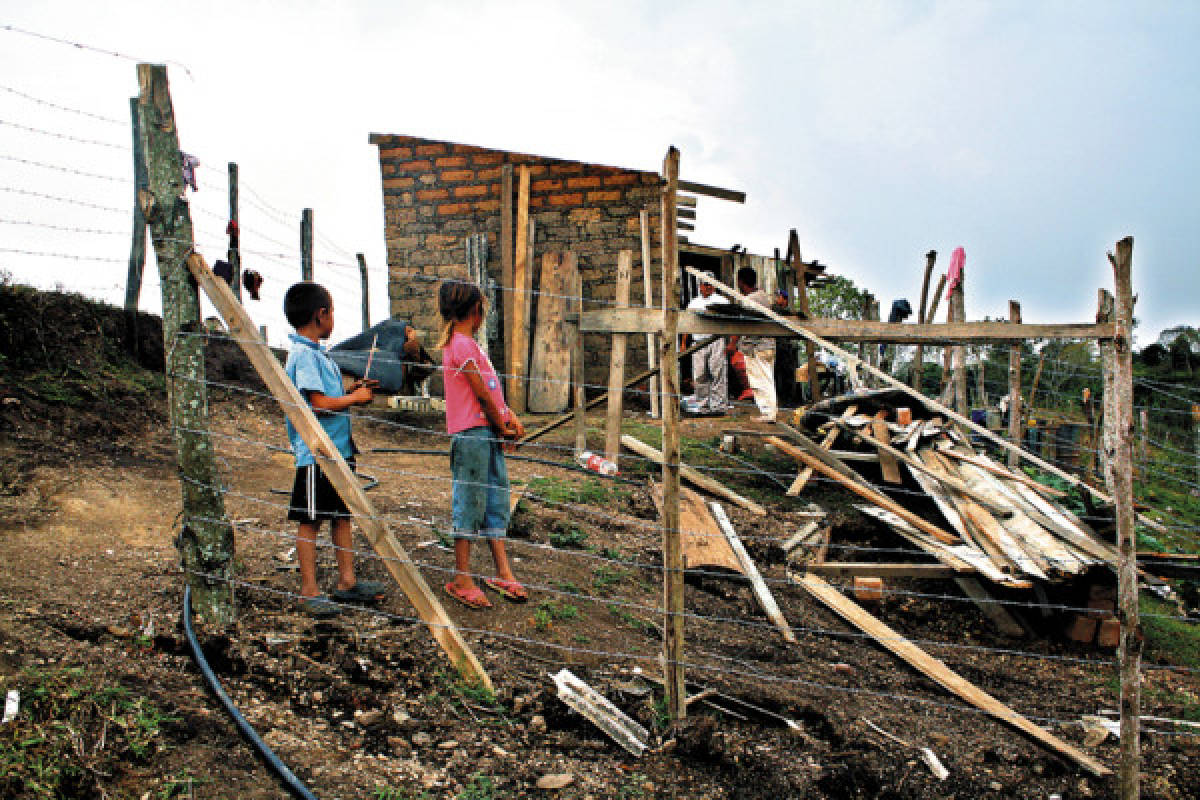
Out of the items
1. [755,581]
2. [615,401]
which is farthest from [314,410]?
A: [615,401]

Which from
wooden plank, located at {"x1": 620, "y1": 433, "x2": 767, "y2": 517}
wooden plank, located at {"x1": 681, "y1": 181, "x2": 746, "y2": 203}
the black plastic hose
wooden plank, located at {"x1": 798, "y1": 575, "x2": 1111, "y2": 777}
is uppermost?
wooden plank, located at {"x1": 681, "y1": 181, "x2": 746, "y2": 203}

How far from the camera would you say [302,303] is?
339cm

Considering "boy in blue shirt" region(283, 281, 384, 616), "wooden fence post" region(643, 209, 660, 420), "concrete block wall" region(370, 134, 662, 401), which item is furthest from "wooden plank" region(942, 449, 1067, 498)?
"boy in blue shirt" region(283, 281, 384, 616)

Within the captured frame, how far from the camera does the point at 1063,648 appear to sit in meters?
5.33

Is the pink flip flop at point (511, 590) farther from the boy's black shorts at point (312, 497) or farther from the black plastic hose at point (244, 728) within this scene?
the black plastic hose at point (244, 728)

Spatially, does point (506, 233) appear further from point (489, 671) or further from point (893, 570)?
point (489, 671)

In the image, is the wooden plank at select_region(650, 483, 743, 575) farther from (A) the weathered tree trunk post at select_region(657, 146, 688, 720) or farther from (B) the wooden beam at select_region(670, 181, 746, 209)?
(B) the wooden beam at select_region(670, 181, 746, 209)

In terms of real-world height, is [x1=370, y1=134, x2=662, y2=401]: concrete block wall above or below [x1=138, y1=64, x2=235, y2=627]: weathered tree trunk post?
above

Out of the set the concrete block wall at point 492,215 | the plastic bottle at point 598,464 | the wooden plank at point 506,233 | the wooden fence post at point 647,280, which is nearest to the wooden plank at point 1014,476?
the plastic bottle at point 598,464

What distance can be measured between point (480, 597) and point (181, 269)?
2064 millimetres

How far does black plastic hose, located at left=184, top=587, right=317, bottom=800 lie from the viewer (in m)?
2.25

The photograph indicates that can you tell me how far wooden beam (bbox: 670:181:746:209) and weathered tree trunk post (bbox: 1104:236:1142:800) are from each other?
8764mm

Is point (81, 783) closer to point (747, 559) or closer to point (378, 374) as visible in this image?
point (378, 374)

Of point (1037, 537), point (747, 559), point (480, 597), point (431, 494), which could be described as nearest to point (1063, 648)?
point (1037, 537)
